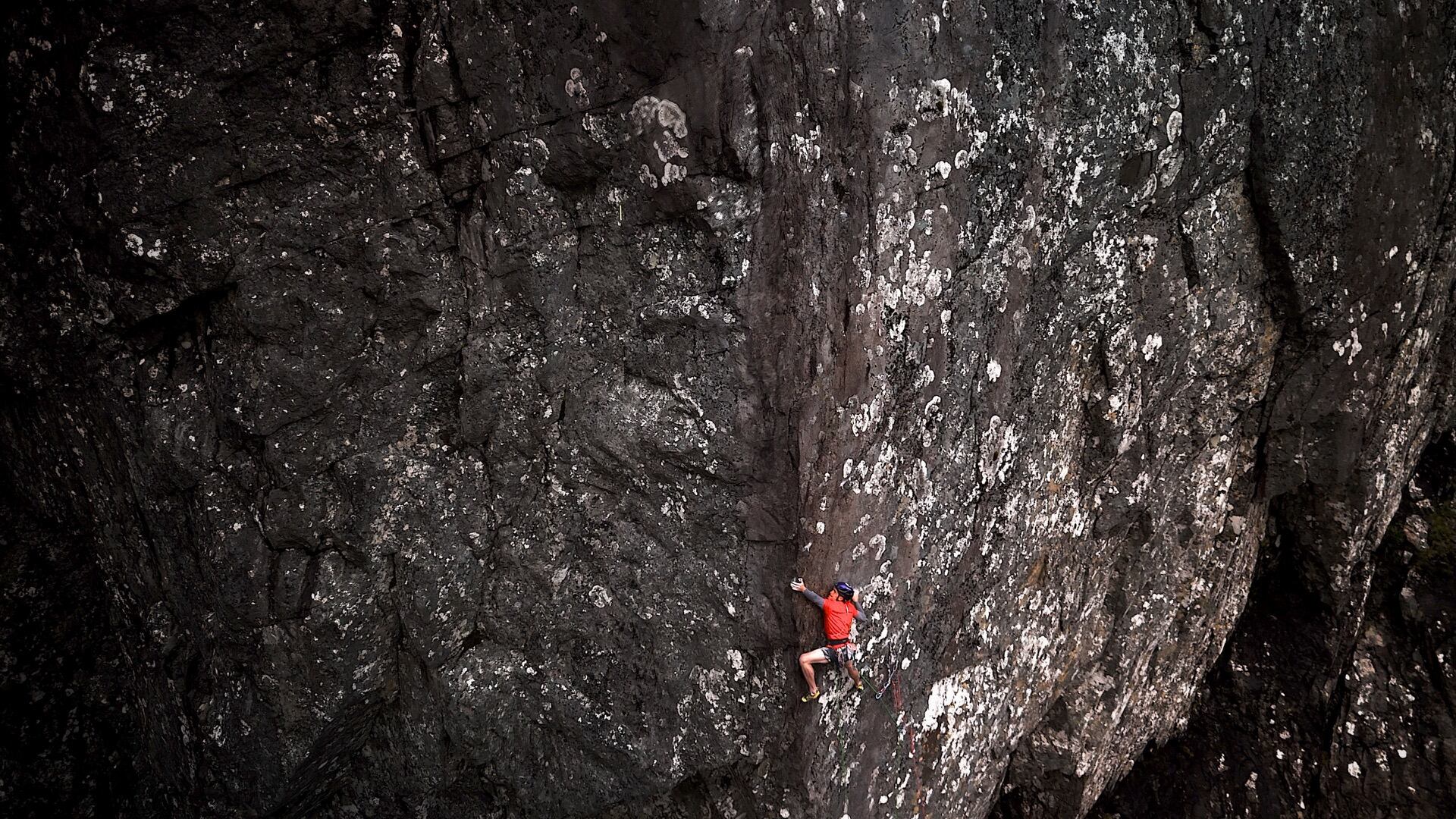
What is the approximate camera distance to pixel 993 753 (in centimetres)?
508

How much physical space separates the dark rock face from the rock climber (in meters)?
0.09

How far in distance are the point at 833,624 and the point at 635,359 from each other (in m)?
1.26

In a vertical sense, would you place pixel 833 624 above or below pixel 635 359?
below

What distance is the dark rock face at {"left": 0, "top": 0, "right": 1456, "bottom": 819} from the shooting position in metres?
3.43

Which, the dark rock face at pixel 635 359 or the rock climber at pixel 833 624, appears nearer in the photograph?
the dark rock face at pixel 635 359

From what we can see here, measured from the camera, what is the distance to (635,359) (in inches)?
147

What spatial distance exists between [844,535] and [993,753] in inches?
83.2

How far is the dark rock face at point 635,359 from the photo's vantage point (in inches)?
135

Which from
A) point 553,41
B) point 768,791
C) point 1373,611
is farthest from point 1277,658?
point 553,41

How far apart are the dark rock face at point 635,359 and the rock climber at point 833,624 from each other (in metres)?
0.09

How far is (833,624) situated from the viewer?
3691 mm

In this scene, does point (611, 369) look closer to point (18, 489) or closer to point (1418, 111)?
point (18, 489)

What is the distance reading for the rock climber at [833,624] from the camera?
3666mm

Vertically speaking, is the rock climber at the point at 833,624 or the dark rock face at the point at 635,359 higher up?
the dark rock face at the point at 635,359
